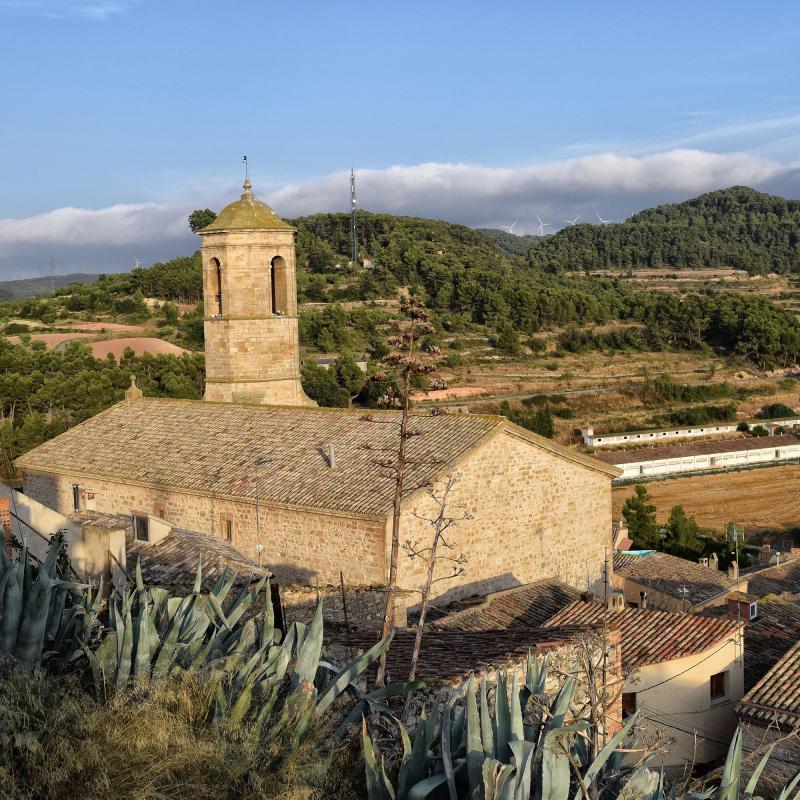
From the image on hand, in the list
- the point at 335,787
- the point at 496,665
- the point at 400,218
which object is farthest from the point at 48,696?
the point at 400,218

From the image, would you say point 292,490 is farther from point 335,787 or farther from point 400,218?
point 400,218

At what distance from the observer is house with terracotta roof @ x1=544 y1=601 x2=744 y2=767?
10.3 metres

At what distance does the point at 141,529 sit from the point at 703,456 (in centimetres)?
3813

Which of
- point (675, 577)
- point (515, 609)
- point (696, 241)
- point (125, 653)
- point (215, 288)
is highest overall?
point (696, 241)

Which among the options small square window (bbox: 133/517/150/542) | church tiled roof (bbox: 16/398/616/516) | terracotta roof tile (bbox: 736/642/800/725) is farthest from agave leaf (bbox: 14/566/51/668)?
small square window (bbox: 133/517/150/542)

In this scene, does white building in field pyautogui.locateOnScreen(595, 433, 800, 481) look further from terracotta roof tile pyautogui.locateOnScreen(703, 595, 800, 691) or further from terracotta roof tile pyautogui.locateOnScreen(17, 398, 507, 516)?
terracotta roof tile pyautogui.locateOnScreen(703, 595, 800, 691)

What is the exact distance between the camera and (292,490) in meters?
13.5

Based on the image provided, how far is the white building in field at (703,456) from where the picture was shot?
45.2 metres

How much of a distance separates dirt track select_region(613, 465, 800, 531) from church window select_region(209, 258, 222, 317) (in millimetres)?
19822

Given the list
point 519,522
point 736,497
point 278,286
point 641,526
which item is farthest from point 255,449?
point 736,497

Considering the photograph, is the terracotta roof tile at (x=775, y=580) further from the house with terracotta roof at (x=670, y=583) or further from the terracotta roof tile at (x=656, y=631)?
the terracotta roof tile at (x=656, y=631)

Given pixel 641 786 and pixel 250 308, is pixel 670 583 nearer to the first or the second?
pixel 250 308

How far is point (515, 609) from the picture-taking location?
38.2ft

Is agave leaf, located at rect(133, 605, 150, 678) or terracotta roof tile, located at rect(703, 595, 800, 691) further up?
agave leaf, located at rect(133, 605, 150, 678)
